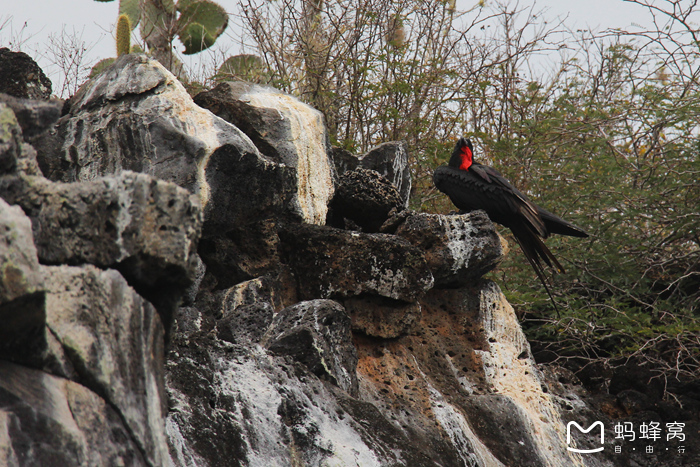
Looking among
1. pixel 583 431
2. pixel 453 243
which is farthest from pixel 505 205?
pixel 583 431

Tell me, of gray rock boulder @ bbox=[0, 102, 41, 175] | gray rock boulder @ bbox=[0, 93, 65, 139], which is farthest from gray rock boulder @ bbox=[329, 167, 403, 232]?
gray rock boulder @ bbox=[0, 102, 41, 175]

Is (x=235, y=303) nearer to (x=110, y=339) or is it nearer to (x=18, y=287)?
(x=110, y=339)

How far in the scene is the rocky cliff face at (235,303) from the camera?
1.71 meters

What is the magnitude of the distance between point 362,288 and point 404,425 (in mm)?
978

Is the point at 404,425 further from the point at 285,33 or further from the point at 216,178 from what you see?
the point at 285,33

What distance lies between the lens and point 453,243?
16.9 feet

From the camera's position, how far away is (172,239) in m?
1.85

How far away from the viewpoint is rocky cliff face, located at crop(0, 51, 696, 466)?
1.71 m

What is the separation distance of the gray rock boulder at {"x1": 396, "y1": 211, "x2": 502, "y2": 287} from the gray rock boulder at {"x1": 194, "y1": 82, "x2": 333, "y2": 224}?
773 millimetres

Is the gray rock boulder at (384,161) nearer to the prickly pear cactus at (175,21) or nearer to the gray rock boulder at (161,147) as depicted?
the gray rock boulder at (161,147)

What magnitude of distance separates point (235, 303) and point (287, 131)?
1600 mm

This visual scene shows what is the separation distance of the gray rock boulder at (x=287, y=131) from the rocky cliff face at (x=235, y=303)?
0.06 ft

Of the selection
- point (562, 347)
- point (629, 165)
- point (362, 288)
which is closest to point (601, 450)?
point (562, 347)

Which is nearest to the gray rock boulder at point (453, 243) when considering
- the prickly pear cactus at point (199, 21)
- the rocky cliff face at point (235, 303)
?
the rocky cliff face at point (235, 303)
